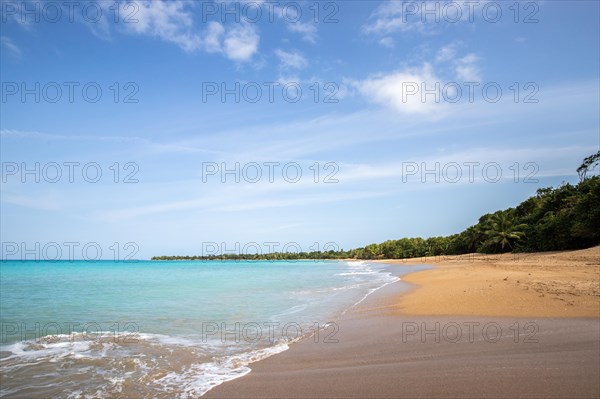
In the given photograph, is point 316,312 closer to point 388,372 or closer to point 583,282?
point 388,372

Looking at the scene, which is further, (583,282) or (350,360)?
(583,282)

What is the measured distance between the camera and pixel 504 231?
170 feet

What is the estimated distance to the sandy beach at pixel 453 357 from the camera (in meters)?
4.38

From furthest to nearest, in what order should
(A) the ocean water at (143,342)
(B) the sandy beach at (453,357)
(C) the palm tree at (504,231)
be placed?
(C) the palm tree at (504,231), (A) the ocean water at (143,342), (B) the sandy beach at (453,357)

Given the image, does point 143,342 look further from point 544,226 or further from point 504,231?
point 504,231

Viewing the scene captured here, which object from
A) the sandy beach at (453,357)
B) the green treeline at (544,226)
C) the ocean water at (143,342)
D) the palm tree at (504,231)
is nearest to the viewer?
the sandy beach at (453,357)

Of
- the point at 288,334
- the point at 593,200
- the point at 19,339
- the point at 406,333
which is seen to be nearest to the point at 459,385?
the point at 406,333

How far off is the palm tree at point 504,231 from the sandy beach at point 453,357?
151 feet

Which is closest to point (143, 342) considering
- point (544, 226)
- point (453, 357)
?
point (453, 357)

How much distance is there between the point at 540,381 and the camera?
432 centimetres

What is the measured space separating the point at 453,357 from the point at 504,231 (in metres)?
54.1

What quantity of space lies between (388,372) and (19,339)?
9.01 metres

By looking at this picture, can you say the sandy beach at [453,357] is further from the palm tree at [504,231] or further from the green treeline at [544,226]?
the palm tree at [504,231]

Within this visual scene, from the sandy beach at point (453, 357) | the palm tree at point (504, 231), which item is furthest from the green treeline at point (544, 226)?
the sandy beach at point (453, 357)
